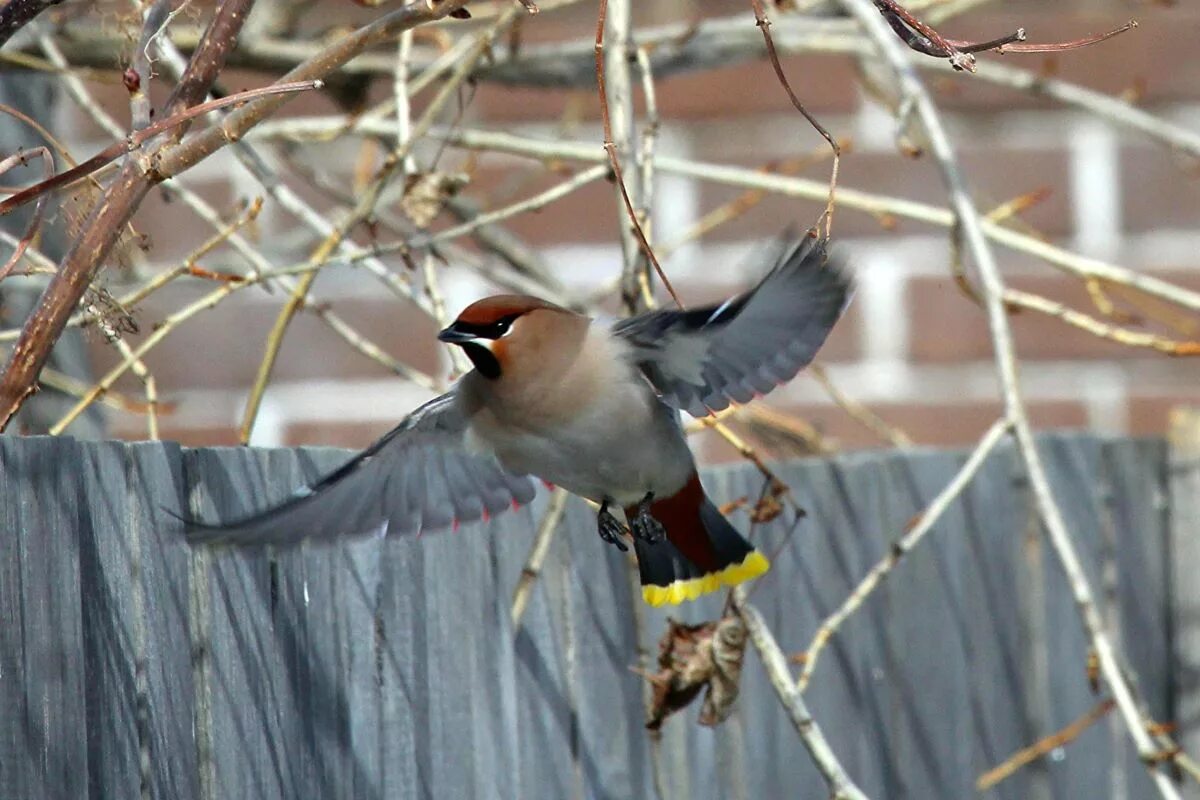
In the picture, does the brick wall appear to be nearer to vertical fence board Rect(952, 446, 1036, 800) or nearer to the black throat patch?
vertical fence board Rect(952, 446, 1036, 800)

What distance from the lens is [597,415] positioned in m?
2.17

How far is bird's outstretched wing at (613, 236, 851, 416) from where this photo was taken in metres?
1.94

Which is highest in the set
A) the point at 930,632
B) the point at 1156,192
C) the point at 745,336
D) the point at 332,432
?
the point at 1156,192

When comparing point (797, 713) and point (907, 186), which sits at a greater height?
point (907, 186)

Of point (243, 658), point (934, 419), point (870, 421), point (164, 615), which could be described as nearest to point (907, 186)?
point (934, 419)

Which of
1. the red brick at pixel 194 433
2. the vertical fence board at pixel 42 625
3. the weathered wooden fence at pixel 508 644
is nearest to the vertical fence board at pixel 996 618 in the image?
the weathered wooden fence at pixel 508 644

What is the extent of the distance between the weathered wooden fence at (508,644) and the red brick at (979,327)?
32cm

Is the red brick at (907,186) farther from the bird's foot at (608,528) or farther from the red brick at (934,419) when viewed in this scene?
the bird's foot at (608,528)

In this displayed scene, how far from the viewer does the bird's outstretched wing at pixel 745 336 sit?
194 centimetres

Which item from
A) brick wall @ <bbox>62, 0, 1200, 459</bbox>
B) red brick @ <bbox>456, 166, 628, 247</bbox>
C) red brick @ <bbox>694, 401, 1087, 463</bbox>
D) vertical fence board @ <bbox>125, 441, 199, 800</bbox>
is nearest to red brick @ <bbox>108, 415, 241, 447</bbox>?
brick wall @ <bbox>62, 0, 1200, 459</bbox>

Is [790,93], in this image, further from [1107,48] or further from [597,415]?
[1107,48]

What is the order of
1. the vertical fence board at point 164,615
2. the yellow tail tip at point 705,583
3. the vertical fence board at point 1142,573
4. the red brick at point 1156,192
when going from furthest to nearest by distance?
1. the red brick at point 1156,192
2. the vertical fence board at point 1142,573
3. the yellow tail tip at point 705,583
4. the vertical fence board at point 164,615

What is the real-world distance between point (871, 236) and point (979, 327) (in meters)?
0.28

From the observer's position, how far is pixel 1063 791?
3090mm
